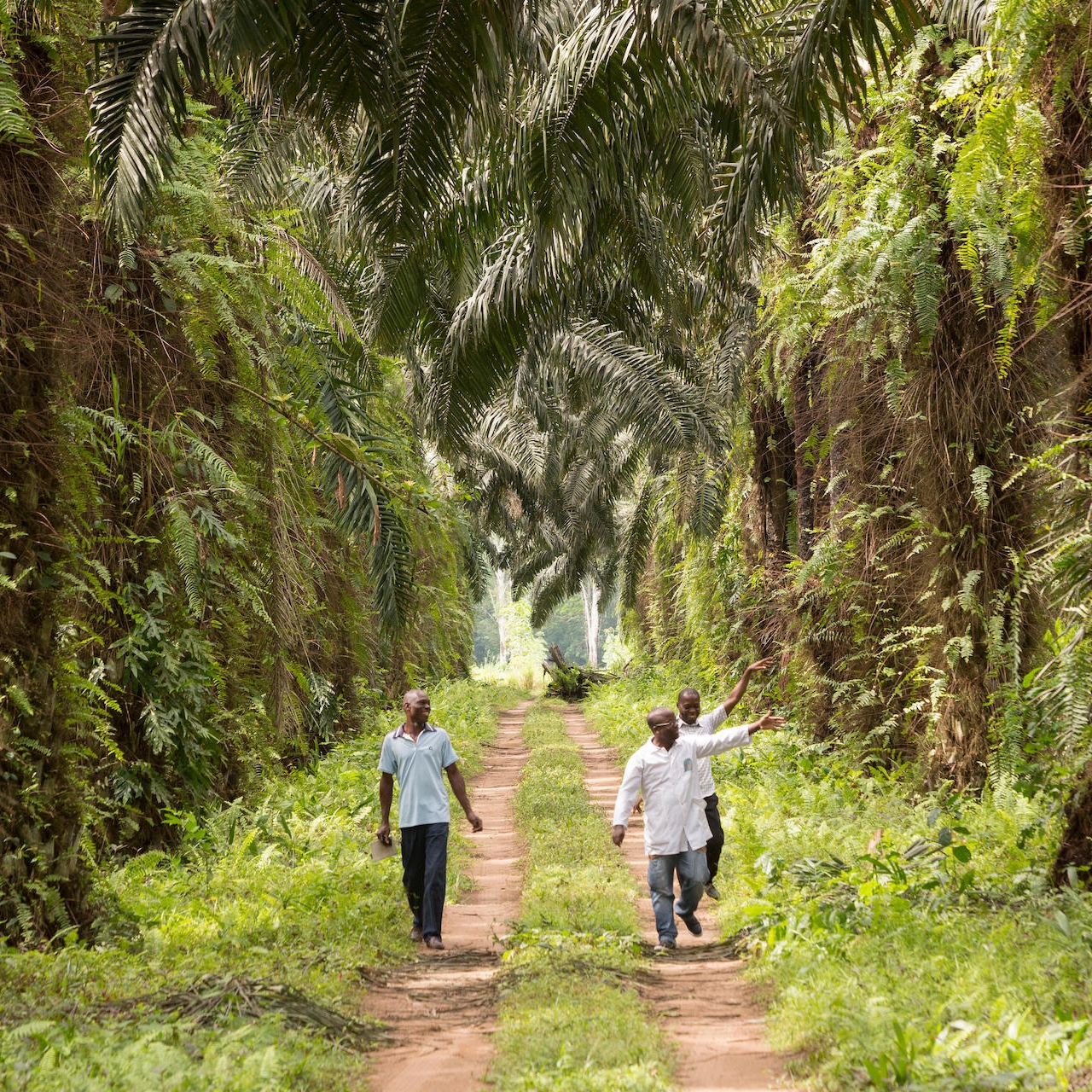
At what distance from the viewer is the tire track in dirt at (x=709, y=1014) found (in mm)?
4508

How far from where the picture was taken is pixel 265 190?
10742mm

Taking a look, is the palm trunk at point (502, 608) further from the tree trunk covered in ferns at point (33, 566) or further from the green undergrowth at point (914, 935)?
the tree trunk covered in ferns at point (33, 566)

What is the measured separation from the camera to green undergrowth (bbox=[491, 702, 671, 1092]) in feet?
14.6

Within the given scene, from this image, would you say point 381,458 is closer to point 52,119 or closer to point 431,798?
point 431,798

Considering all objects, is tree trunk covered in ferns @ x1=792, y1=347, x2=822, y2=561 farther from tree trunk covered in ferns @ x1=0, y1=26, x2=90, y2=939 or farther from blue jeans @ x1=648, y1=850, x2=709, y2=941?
tree trunk covered in ferns @ x1=0, y1=26, x2=90, y2=939

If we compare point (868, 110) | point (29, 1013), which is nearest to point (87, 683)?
point (29, 1013)

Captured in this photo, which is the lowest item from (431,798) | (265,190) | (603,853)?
(603,853)

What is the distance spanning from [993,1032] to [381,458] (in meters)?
8.49

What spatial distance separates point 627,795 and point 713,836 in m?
1.31

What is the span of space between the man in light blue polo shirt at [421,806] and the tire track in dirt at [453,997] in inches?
12.7

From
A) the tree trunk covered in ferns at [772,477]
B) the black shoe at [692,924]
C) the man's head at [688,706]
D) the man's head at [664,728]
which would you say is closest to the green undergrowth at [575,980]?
the black shoe at [692,924]

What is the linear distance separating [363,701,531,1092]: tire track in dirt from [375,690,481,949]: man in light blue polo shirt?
322mm

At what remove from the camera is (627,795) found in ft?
24.0

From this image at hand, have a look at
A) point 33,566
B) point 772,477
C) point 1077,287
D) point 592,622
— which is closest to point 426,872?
point 33,566
